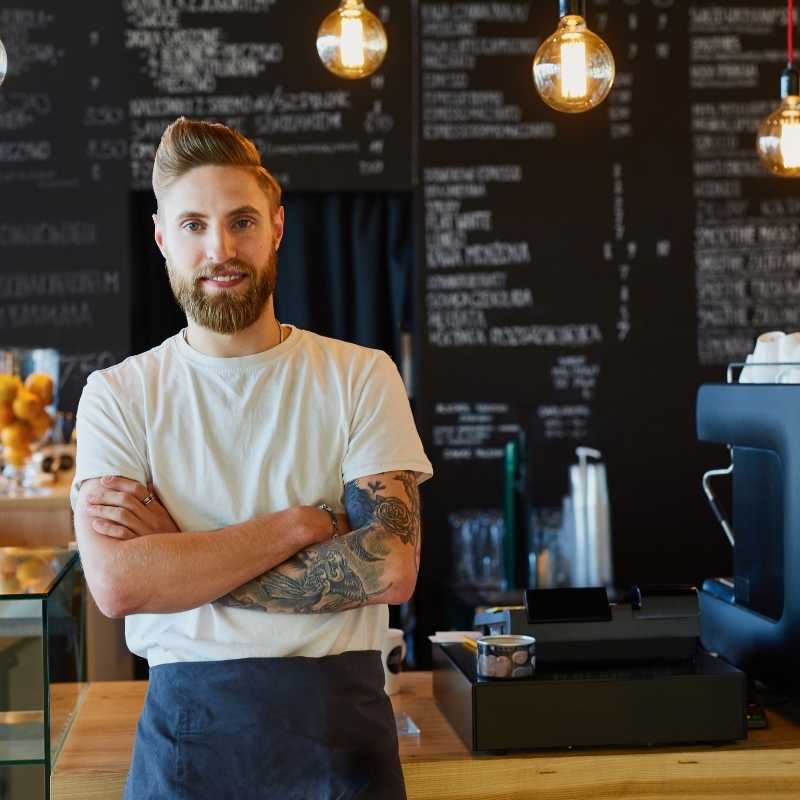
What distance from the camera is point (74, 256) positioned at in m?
4.22

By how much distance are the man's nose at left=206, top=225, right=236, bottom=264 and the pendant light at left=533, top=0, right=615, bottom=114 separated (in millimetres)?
762

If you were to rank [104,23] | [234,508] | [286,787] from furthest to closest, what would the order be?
[104,23], [234,508], [286,787]

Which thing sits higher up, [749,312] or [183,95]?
[183,95]

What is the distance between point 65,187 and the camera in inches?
166

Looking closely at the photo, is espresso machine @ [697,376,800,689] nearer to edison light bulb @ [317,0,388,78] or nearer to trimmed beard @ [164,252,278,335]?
trimmed beard @ [164,252,278,335]

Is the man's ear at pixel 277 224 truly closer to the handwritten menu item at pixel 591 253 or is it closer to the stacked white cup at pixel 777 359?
the stacked white cup at pixel 777 359

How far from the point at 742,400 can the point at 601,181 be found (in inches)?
93.6

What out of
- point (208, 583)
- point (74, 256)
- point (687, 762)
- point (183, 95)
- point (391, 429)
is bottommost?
point (687, 762)

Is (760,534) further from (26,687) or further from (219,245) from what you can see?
(26,687)

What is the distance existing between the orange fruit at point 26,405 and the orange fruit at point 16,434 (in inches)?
1.3

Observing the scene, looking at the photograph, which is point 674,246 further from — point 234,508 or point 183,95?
point 234,508

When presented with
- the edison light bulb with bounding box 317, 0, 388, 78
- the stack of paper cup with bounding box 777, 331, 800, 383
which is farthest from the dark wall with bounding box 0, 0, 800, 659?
the stack of paper cup with bounding box 777, 331, 800, 383

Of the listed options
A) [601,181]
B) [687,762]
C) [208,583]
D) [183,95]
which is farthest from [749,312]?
[208,583]

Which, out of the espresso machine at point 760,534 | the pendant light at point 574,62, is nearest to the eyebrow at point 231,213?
the pendant light at point 574,62
